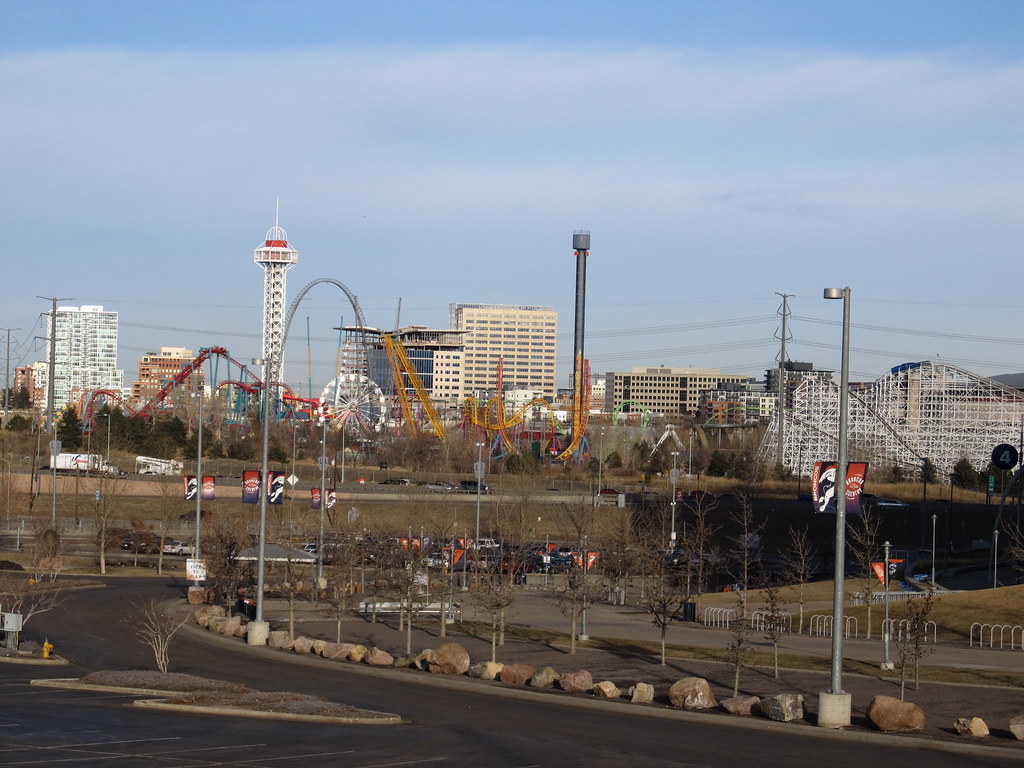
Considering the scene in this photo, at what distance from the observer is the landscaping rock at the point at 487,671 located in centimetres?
2816

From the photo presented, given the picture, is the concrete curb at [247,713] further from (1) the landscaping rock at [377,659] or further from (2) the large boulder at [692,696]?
(1) the landscaping rock at [377,659]

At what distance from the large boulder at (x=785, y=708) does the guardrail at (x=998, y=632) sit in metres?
14.9

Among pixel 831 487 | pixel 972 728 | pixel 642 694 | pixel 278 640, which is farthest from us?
pixel 831 487

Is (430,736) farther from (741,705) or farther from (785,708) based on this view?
(785,708)

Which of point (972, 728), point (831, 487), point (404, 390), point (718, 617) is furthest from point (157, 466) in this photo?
point (972, 728)

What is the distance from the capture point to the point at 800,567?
4900 centimetres

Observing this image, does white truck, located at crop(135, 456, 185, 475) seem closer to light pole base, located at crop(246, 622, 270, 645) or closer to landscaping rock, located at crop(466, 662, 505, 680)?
light pole base, located at crop(246, 622, 270, 645)

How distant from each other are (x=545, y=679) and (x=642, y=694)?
2831mm

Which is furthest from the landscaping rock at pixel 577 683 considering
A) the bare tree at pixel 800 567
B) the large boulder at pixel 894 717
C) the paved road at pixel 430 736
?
the bare tree at pixel 800 567

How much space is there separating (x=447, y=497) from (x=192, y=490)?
35431mm

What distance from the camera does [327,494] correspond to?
54344mm

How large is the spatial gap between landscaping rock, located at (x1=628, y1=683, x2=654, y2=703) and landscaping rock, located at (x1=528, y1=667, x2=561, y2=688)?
2481mm

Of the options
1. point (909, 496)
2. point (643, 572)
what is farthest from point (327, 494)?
point (909, 496)

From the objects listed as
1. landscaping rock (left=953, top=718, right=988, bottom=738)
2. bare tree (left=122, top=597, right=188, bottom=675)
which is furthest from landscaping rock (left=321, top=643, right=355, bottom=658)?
landscaping rock (left=953, top=718, right=988, bottom=738)
